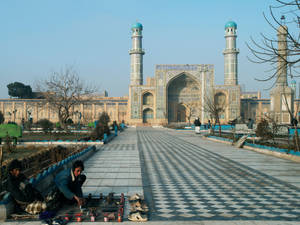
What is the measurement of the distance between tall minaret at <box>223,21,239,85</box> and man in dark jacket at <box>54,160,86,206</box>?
147 ft

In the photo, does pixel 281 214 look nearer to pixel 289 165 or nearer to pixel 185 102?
pixel 289 165

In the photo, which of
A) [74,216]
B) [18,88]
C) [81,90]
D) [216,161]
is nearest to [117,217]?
[74,216]

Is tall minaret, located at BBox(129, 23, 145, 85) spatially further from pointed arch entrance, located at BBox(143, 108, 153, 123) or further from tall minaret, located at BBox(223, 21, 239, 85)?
tall minaret, located at BBox(223, 21, 239, 85)

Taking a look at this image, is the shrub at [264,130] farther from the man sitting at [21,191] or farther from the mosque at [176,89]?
the mosque at [176,89]

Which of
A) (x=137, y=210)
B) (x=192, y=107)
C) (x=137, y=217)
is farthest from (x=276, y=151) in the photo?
(x=192, y=107)

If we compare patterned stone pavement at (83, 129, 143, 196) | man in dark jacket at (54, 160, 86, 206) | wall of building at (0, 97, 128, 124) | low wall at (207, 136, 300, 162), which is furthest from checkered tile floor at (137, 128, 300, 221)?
wall of building at (0, 97, 128, 124)

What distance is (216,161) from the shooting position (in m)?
9.13

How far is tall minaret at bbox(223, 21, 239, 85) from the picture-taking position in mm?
46487

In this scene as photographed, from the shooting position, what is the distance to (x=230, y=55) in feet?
153

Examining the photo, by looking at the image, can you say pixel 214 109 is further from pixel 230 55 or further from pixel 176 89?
pixel 176 89

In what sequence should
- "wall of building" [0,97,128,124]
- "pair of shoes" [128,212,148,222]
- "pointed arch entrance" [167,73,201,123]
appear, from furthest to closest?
1. "wall of building" [0,97,128,124]
2. "pointed arch entrance" [167,73,201,123]
3. "pair of shoes" [128,212,148,222]

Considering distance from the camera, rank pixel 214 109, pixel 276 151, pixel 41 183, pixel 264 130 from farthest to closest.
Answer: pixel 214 109
pixel 264 130
pixel 276 151
pixel 41 183

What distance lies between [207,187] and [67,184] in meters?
2.64

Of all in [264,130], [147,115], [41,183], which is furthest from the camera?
[147,115]
